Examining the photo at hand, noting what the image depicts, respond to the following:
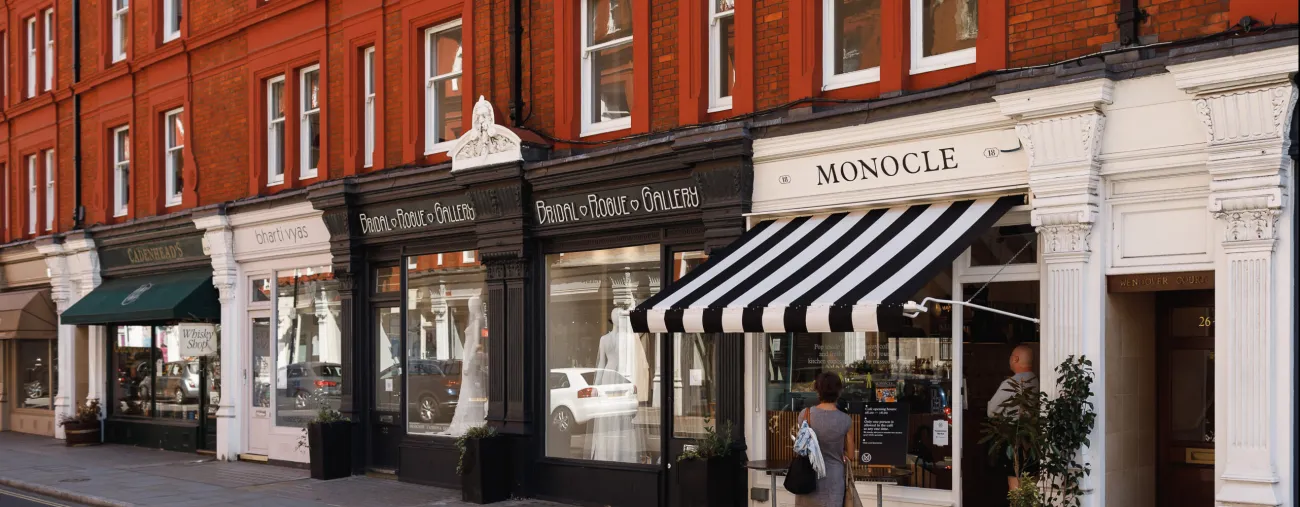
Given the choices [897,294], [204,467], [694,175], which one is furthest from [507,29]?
Answer: [204,467]

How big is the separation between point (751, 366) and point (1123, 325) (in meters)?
3.60

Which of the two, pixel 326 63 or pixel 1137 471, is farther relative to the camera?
pixel 326 63

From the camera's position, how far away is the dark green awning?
19297 millimetres

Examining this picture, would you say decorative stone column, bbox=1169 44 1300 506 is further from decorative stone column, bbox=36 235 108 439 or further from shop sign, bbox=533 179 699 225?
decorative stone column, bbox=36 235 108 439

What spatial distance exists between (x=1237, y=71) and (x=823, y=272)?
3359mm

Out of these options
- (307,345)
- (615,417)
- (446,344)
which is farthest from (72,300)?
(615,417)

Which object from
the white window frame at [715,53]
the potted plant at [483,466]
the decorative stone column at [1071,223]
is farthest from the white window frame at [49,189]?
the decorative stone column at [1071,223]

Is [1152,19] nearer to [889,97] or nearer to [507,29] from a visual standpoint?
[889,97]

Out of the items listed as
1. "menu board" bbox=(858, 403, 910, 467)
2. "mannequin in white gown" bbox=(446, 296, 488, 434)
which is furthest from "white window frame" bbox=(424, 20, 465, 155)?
"menu board" bbox=(858, 403, 910, 467)

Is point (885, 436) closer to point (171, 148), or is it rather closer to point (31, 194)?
point (171, 148)

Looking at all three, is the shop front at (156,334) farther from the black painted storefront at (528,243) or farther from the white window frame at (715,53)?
the white window frame at (715,53)

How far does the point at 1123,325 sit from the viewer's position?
9.67 metres

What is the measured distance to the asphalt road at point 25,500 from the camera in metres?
15.1

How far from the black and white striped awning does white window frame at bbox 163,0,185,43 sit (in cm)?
1339
